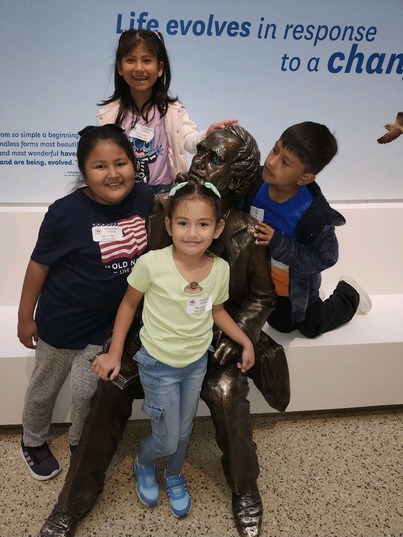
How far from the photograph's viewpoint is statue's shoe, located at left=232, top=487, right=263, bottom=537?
1.95 meters

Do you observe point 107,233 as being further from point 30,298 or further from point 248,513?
point 248,513

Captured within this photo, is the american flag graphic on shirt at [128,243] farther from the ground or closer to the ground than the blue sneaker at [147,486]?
farther from the ground

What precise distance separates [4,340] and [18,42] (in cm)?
174

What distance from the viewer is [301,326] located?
242cm

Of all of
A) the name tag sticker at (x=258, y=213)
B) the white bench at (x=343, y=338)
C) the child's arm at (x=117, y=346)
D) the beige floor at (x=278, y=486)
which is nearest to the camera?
the child's arm at (x=117, y=346)

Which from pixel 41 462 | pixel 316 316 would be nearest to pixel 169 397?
pixel 41 462

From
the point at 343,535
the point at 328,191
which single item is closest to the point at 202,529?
the point at 343,535

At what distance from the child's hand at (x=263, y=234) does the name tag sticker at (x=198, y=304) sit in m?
0.41

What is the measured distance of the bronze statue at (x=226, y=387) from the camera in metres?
1.84

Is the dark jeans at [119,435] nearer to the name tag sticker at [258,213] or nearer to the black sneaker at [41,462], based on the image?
the black sneaker at [41,462]

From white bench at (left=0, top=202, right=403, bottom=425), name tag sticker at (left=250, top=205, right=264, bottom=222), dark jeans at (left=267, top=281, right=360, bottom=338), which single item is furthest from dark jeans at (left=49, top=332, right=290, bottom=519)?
name tag sticker at (left=250, top=205, right=264, bottom=222)

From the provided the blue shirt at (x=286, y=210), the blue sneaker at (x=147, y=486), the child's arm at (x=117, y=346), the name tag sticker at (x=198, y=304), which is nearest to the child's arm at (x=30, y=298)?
the child's arm at (x=117, y=346)

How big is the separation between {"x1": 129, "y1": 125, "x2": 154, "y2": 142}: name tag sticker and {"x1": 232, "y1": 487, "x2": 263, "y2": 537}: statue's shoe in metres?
1.72

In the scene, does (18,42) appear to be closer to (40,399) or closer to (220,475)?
(40,399)
